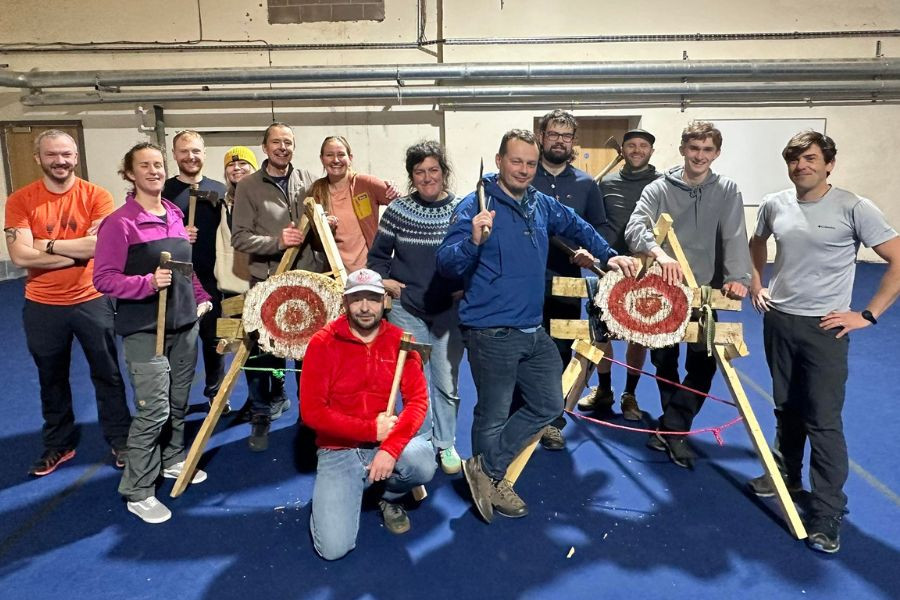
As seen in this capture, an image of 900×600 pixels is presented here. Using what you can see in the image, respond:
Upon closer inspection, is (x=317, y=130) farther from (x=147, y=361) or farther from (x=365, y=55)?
(x=147, y=361)

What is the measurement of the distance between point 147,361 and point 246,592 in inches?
45.8

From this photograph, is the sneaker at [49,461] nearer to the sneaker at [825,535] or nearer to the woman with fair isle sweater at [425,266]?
the woman with fair isle sweater at [425,266]

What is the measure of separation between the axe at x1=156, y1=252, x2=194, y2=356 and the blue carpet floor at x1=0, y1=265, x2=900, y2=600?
0.85 meters

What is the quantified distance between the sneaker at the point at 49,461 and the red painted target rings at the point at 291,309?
4.92 feet

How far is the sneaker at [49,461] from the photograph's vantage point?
3027 mm

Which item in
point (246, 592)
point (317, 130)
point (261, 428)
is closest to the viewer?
point (246, 592)

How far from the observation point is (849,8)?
824 centimetres

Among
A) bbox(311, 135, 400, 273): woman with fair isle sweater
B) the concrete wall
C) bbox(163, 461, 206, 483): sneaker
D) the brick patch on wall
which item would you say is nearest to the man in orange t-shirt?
bbox(163, 461, 206, 483): sneaker

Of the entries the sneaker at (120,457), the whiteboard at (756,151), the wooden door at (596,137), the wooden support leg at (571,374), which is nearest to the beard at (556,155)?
the wooden support leg at (571,374)

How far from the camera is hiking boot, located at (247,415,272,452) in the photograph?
Answer: 10.9 ft

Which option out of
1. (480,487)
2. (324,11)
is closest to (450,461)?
(480,487)

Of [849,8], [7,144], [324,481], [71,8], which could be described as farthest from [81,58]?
[849,8]

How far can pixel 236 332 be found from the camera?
110 inches

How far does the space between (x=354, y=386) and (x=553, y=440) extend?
1451 millimetres
